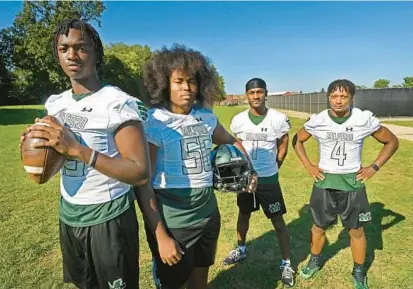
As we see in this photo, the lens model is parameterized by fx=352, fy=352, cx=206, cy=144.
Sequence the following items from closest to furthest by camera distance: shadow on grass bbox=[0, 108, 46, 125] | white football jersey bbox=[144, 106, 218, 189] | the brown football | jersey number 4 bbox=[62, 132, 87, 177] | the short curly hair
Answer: the brown football
jersey number 4 bbox=[62, 132, 87, 177]
white football jersey bbox=[144, 106, 218, 189]
the short curly hair
shadow on grass bbox=[0, 108, 46, 125]

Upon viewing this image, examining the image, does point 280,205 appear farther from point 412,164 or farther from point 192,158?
point 412,164

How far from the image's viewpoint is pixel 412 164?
8.96 m

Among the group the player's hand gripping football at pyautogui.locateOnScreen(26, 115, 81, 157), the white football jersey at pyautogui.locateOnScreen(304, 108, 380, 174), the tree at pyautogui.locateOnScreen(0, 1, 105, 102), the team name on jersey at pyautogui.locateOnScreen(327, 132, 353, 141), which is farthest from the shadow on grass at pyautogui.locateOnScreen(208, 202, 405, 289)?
the tree at pyautogui.locateOnScreen(0, 1, 105, 102)

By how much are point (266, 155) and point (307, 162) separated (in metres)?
0.47

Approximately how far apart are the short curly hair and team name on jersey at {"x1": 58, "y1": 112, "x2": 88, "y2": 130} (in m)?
0.77

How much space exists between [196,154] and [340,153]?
1.79m

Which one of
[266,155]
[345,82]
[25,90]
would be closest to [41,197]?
[266,155]

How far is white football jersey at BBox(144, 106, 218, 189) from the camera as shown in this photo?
89.4 inches

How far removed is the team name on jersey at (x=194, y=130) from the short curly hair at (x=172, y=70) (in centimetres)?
23

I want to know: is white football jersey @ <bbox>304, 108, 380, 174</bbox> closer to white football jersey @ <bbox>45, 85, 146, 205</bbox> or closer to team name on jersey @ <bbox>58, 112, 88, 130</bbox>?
white football jersey @ <bbox>45, 85, 146, 205</bbox>

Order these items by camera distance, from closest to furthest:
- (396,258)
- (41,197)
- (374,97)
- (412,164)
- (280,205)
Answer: (280,205)
(396,258)
(41,197)
(412,164)
(374,97)

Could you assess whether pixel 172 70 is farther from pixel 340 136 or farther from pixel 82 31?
pixel 340 136

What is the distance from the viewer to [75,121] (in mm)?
1711

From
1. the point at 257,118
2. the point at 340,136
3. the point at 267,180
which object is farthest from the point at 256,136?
the point at 340,136
